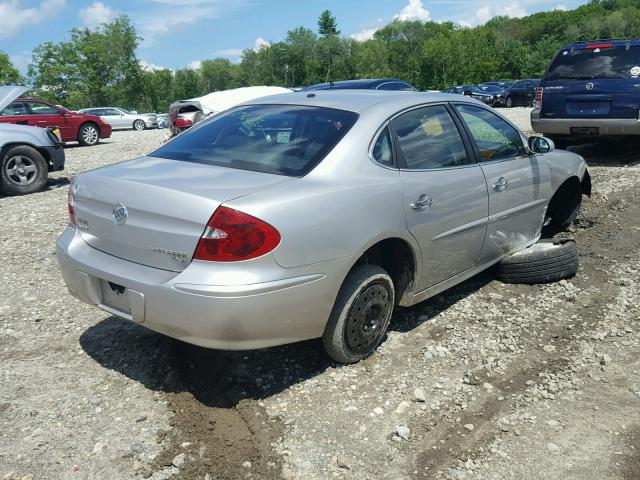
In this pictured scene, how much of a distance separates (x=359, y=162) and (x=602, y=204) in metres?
4.88

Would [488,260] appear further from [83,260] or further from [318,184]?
[83,260]

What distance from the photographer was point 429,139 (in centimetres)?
402

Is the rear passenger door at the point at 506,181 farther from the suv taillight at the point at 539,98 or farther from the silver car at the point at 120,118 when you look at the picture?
the silver car at the point at 120,118

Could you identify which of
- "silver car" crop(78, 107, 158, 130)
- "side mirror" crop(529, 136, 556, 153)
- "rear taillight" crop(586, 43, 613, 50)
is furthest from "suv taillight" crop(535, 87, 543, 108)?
"silver car" crop(78, 107, 158, 130)

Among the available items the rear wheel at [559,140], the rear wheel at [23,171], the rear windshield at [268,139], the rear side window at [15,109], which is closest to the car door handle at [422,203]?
the rear windshield at [268,139]

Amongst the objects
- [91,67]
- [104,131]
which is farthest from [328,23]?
[104,131]

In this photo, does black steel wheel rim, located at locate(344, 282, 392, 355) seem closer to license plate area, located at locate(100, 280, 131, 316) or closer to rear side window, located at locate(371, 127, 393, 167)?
rear side window, located at locate(371, 127, 393, 167)

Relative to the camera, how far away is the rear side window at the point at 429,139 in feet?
12.5

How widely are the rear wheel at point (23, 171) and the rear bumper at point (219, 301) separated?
7.27 meters

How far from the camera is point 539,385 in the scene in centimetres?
344

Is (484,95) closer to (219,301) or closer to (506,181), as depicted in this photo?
(506,181)

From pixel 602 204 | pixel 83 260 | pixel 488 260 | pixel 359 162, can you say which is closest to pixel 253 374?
pixel 83 260

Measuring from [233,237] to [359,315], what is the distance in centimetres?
106

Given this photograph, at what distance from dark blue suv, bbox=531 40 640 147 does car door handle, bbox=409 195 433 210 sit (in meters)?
6.58
